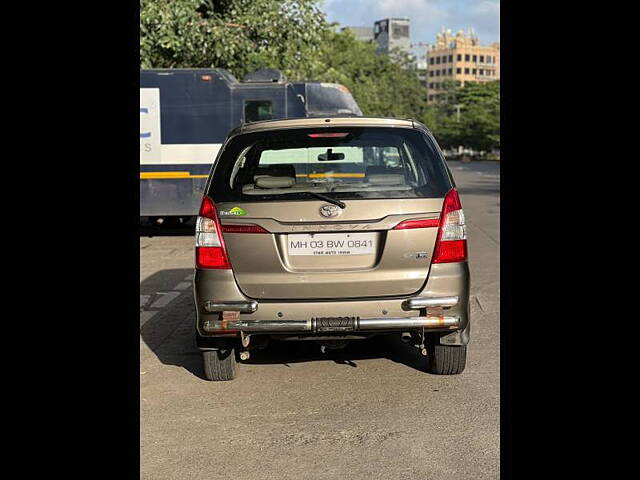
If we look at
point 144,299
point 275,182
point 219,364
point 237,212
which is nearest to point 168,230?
point 144,299

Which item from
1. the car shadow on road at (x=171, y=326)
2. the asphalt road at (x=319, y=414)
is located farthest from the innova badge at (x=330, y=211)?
the car shadow on road at (x=171, y=326)

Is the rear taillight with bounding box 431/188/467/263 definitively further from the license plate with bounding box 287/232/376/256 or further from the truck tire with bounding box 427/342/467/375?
the truck tire with bounding box 427/342/467/375

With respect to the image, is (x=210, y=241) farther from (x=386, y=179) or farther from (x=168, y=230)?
(x=168, y=230)

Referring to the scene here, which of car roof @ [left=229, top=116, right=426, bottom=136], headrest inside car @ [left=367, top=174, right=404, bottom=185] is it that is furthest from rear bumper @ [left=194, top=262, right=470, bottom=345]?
car roof @ [left=229, top=116, right=426, bottom=136]

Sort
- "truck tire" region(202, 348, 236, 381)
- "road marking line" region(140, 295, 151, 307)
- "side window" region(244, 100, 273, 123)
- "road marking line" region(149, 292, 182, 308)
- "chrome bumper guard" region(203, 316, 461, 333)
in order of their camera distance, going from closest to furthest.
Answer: "chrome bumper guard" region(203, 316, 461, 333)
"truck tire" region(202, 348, 236, 381)
"road marking line" region(149, 292, 182, 308)
"road marking line" region(140, 295, 151, 307)
"side window" region(244, 100, 273, 123)

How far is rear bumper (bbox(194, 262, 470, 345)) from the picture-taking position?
5.35 metres

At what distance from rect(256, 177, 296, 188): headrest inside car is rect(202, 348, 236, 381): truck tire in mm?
1124

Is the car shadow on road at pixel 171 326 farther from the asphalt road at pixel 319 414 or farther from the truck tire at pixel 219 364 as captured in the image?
the truck tire at pixel 219 364

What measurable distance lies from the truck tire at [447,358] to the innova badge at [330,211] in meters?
1.23

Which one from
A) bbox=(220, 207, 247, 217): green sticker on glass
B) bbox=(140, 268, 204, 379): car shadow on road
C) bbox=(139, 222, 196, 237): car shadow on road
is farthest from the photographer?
bbox=(139, 222, 196, 237): car shadow on road
